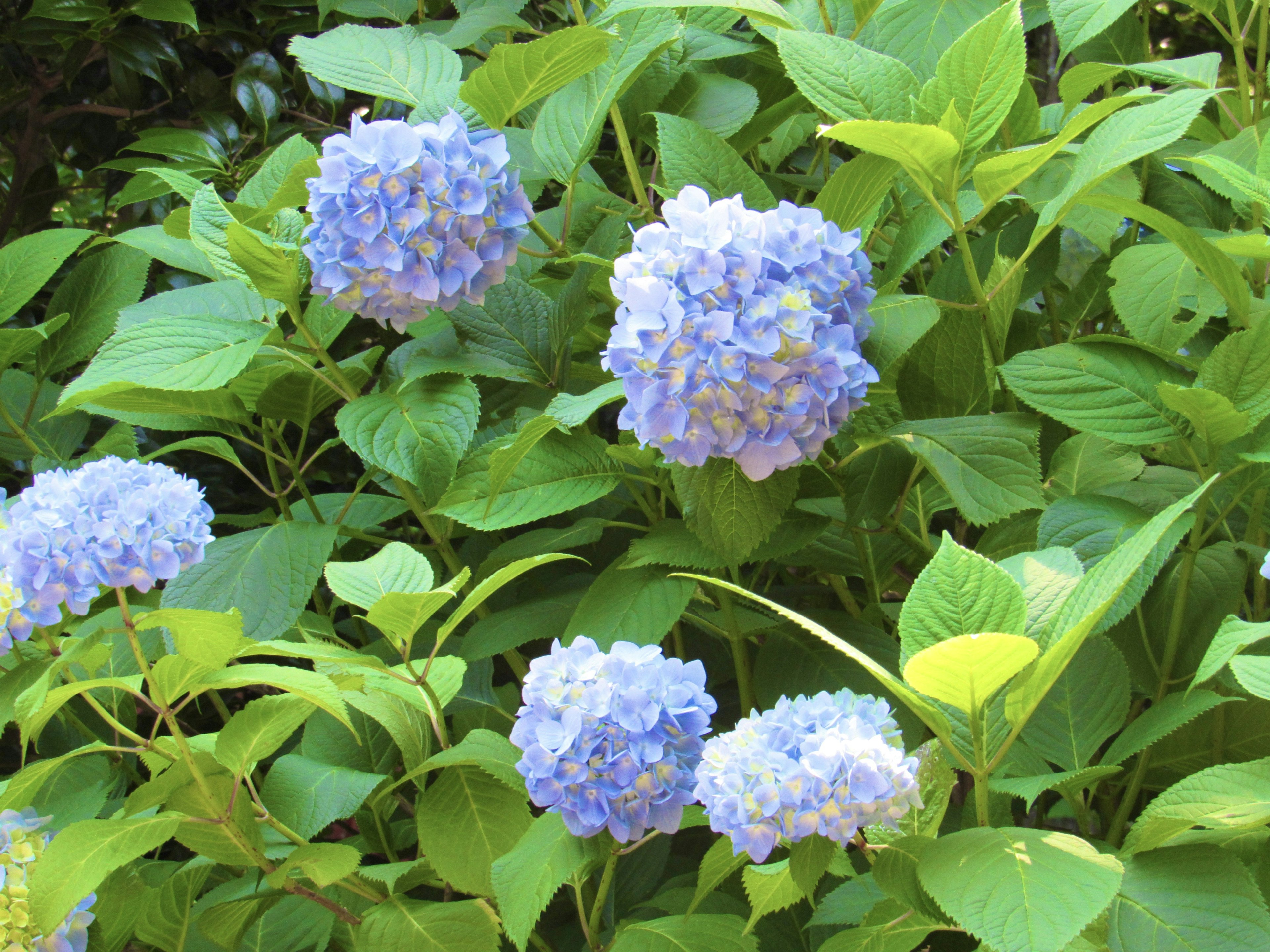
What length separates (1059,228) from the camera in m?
1.21

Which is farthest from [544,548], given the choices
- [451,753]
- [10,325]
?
[10,325]

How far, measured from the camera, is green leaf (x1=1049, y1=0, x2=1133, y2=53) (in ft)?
3.43

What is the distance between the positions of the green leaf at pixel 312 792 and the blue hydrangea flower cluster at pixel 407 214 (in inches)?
17.2

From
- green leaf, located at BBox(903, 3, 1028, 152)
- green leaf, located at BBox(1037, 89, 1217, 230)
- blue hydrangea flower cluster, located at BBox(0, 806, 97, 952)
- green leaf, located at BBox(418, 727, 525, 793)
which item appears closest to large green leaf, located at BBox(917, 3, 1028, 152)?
green leaf, located at BBox(903, 3, 1028, 152)

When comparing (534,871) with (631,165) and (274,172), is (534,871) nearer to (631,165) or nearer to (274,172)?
(631,165)

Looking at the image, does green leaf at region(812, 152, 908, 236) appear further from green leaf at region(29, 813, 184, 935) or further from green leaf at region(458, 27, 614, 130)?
green leaf at region(29, 813, 184, 935)

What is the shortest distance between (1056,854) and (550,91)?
843 millimetres

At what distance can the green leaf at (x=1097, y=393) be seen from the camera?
0.91m

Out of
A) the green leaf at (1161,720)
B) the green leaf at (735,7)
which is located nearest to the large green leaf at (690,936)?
the green leaf at (1161,720)

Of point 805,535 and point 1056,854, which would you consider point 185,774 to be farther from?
point 1056,854

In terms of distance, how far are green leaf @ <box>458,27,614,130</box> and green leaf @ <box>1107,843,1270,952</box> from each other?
2.71 feet

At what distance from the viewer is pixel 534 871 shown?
80 centimetres

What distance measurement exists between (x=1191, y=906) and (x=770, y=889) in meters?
0.28

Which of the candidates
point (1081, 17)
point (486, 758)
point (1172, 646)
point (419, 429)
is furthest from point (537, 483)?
point (1081, 17)
